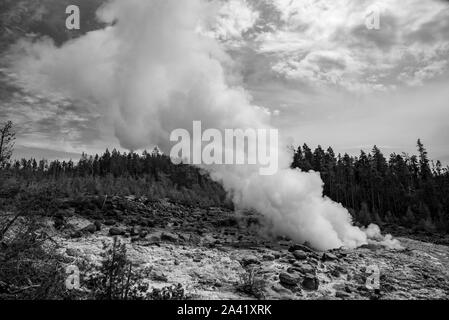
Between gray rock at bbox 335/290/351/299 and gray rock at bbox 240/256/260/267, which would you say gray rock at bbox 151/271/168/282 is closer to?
gray rock at bbox 240/256/260/267

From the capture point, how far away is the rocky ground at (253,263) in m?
11.2

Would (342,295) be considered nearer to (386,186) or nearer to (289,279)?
(289,279)

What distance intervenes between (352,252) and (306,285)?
7562mm

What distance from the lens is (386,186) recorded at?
5350 centimetres

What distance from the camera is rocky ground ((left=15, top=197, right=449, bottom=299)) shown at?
442 inches

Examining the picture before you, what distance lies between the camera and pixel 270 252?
16859 millimetres

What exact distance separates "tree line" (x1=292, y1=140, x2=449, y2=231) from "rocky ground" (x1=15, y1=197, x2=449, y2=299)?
18557mm

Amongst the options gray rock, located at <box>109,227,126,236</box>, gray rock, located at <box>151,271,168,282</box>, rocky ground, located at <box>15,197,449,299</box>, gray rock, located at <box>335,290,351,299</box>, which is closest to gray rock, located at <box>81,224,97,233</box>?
rocky ground, located at <box>15,197,449,299</box>

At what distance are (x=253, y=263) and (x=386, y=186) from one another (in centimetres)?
4804

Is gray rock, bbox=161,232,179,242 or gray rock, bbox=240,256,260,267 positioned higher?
gray rock, bbox=161,232,179,242

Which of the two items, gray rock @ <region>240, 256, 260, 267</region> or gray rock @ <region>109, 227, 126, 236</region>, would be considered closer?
gray rock @ <region>240, 256, 260, 267</region>
